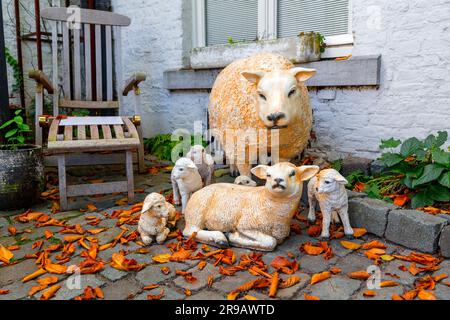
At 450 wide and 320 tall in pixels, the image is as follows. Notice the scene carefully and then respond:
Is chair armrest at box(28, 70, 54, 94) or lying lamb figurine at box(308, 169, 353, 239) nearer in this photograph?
lying lamb figurine at box(308, 169, 353, 239)

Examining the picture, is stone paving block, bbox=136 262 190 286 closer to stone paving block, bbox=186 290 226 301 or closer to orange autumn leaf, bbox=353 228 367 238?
stone paving block, bbox=186 290 226 301

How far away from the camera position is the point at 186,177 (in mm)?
2664

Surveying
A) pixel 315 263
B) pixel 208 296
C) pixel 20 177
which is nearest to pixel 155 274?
pixel 208 296

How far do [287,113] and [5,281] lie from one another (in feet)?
5.88

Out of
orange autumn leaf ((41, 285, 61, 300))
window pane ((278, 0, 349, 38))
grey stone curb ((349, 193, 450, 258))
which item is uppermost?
window pane ((278, 0, 349, 38))

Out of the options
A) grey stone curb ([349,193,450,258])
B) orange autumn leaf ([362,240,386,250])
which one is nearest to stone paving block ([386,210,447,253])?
grey stone curb ([349,193,450,258])

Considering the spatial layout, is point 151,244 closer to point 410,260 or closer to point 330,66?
point 410,260

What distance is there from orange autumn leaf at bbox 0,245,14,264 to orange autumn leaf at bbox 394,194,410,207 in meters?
2.44

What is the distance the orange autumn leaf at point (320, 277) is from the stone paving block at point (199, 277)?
464 millimetres

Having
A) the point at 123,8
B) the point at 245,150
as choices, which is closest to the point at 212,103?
the point at 245,150

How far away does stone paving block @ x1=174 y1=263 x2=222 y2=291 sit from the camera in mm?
1903

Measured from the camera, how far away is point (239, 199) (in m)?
2.36

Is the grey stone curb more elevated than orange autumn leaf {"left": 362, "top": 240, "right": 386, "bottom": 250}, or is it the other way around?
the grey stone curb

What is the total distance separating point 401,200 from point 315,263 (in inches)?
38.5
